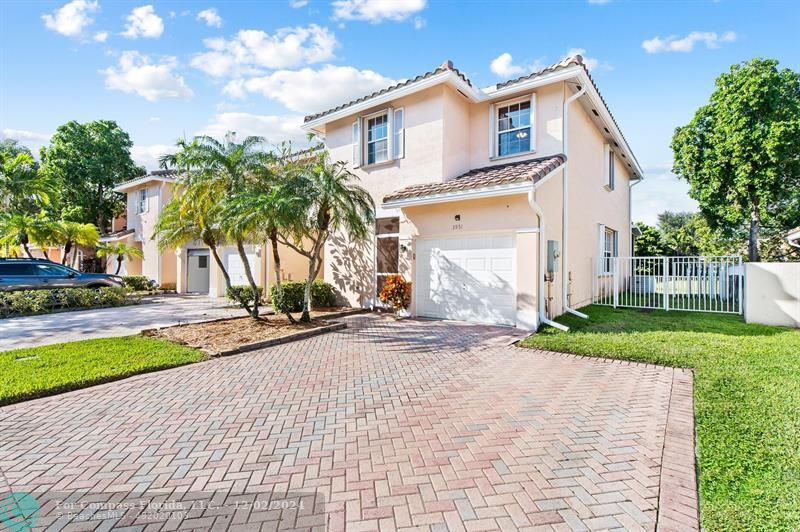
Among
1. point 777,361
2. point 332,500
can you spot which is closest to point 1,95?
point 332,500

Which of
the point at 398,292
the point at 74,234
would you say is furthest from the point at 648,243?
the point at 74,234

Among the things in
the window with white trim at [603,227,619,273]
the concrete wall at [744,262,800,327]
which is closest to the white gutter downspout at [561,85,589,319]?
the concrete wall at [744,262,800,327]

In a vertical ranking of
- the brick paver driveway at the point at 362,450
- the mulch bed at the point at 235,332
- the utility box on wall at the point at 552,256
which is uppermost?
the utility box on wall at the point at 552,256

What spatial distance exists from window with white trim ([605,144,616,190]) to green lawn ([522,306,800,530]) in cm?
711

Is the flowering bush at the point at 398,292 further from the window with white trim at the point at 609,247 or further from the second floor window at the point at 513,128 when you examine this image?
the window with white trim at the point at 609,247

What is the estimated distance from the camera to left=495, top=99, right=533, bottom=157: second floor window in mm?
11477

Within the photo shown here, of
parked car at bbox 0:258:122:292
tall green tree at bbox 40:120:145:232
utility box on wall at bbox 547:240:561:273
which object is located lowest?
parked car at bbox 0:258:122:292

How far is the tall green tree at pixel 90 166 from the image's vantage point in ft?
89.6

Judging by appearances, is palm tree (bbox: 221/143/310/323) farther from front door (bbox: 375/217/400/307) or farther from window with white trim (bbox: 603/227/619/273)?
window with white trim (bbox: 603/227/619/273)

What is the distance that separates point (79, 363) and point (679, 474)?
8.85 m

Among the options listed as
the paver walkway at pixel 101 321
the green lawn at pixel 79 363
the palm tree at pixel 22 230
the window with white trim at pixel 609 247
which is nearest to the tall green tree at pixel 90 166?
the palm tree at pixel 22 230

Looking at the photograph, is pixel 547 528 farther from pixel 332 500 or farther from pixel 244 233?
pixel 244 233

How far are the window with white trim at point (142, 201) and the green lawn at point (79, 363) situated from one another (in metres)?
18.7

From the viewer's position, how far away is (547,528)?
2695 millimetres
